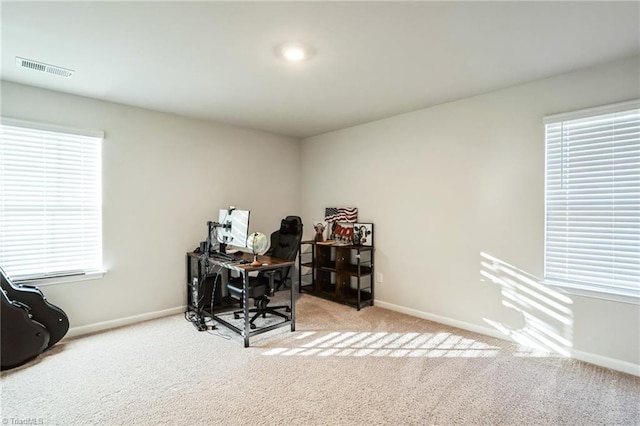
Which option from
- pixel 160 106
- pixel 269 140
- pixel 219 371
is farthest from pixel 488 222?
pixel 160 106

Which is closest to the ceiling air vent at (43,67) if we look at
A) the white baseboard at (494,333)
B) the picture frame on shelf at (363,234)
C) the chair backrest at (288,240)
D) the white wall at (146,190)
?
the white wall at (146,190)

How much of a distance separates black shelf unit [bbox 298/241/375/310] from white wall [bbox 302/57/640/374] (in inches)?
7.7

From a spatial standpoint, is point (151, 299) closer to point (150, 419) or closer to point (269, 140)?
point (150, 419)

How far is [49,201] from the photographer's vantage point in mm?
3256

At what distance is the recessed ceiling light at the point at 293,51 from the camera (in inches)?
92.7

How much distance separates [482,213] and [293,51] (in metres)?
2.44

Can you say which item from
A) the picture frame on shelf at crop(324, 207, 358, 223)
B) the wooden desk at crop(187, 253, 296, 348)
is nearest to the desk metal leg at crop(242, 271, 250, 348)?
the wooden desk at crop(187, 253, 296, 348)

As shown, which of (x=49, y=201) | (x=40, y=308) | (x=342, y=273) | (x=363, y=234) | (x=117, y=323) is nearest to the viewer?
(x=40, y=308)

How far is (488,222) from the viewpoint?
3354 mm

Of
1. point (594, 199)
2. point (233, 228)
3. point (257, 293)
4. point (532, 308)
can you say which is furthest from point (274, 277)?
point (594, 199)

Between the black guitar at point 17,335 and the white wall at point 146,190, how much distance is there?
2.01ft

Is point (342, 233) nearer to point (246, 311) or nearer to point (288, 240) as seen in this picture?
point (288, 240)

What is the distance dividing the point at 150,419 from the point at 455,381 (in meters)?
2.11

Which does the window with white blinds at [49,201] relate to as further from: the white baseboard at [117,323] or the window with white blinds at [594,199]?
the window with white blinds at [594,199]
